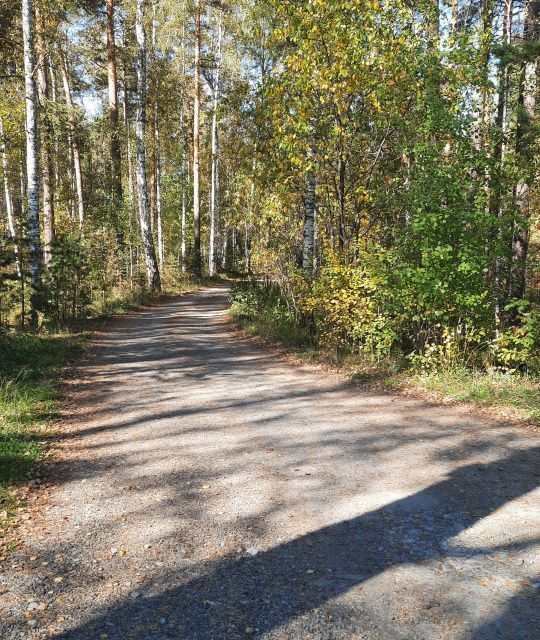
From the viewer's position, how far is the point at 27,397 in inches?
285

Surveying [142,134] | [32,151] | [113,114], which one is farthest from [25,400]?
[113,114]

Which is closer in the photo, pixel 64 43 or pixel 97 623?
pixel 97 623

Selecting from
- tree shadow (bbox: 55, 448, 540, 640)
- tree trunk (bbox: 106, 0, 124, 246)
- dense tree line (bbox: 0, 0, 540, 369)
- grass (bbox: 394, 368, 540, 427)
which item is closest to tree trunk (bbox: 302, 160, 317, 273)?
dense tree line (bbox: 0, 0, 540, 369)

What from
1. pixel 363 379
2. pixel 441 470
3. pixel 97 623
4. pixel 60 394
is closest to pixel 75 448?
pixel 60 394

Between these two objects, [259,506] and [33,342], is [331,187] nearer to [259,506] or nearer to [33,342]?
[33,342]

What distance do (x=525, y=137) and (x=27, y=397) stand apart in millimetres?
9693

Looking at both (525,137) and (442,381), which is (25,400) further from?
(525,137)

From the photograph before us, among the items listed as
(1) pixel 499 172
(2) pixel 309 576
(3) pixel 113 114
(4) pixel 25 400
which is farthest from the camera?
(3) pixel 113 114

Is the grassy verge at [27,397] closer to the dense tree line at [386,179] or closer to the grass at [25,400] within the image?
the grass at [25,400]

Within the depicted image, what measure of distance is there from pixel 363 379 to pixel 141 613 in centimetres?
638

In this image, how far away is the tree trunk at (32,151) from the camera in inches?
470

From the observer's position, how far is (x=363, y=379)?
29.1 ft

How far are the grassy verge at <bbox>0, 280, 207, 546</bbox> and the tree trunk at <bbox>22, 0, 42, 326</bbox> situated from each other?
138 centimetres

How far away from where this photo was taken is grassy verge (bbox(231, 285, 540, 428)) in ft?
22.6
